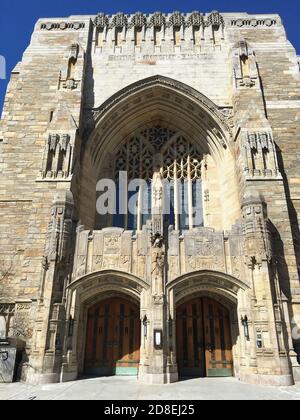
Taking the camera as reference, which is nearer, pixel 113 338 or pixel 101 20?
pixel 113 338

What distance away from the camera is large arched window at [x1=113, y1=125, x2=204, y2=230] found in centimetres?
1519

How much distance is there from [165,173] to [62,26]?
34.7ft

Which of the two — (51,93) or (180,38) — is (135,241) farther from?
(180,38)

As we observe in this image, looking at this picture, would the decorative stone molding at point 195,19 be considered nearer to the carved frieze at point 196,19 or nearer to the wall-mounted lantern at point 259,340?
the carved frieze at point 196,19

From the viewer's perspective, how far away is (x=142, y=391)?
26.8ft

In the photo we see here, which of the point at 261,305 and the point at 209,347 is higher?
the point at 261,305

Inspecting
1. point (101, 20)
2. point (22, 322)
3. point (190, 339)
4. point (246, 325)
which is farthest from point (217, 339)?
point (101, 20)

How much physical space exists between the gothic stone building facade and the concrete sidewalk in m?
0.72

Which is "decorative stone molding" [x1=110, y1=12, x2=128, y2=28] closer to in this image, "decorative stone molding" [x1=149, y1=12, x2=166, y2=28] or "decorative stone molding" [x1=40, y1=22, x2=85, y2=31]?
"decorative stone molding" [x1=149, y1=12, x2=166, y2=28]

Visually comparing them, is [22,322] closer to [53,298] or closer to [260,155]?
[53,298]

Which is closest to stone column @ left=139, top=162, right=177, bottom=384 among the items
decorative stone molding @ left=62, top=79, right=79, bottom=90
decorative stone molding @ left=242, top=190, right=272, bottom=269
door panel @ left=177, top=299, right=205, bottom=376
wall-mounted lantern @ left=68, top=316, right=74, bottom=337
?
door panel @ left=177, top=299, right=205, bottom=376

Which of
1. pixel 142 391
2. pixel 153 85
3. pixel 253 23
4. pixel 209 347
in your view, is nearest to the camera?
pixel 142 391

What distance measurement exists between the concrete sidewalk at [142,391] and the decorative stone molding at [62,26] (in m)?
17.8
